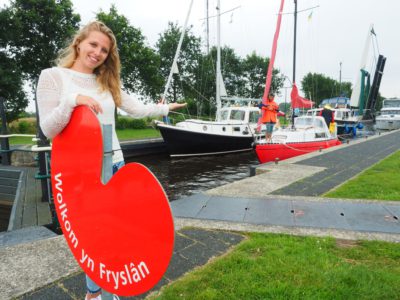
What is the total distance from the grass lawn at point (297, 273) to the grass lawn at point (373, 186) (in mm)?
2286

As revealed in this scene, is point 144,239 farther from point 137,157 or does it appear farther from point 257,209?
point 137,157

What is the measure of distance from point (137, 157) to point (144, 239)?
16014 millimetres

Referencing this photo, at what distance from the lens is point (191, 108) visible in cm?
3706

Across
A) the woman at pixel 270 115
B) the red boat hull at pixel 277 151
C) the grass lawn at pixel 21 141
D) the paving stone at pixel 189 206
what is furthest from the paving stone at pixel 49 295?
the grass lawn at pixel 21 141

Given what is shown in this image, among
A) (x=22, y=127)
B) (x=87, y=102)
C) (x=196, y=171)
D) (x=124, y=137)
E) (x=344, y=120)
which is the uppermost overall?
(x=87, y=102)

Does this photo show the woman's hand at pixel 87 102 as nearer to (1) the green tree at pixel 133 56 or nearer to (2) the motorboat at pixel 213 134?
(2) the motorboat at pixel 213 134

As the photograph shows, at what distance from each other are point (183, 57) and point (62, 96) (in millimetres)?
40781

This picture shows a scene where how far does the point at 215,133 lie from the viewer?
17.3 metres

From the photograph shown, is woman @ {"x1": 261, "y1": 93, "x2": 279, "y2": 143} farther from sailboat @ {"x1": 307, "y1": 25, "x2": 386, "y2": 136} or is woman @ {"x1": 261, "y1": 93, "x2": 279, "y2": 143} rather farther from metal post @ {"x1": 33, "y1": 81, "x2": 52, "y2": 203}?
sailboat @ {"x1": 307, "y1": 25, "x2": 386, "y2": 136}

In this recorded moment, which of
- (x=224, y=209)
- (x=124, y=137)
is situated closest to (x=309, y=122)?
(x=224, y=209)

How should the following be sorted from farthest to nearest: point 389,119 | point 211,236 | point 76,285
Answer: point 389,119, point 211,236, point 76,285

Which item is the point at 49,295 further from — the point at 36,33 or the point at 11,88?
the point at 36,33

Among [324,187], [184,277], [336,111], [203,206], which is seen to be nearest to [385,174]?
[324,187]

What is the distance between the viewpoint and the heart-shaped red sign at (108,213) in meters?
1.34
